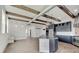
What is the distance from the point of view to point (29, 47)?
150 centimetres

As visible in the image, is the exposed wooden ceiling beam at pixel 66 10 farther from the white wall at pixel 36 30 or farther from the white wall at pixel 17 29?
the white wall at pixel 17 29

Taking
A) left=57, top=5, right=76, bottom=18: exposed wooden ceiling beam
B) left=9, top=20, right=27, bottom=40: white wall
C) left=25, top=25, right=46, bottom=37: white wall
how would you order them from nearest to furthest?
left=57, top=5, right=76, bottom=18: exposed wooden ceiling beam → left=9, top=20, right=27, bottom=40: white wall → left=25, top=25, right=46, bottom=37: white wall

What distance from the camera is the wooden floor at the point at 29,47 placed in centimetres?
140

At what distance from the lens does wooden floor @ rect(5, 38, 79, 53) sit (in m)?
1.40

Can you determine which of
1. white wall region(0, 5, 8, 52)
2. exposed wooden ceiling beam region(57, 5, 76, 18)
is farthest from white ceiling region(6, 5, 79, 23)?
white wall region(0, 5, 8, 52)

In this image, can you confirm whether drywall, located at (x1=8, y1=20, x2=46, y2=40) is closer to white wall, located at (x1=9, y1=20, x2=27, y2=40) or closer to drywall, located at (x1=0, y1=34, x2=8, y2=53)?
white wall, located at (x1=9, y1=20, x2=27, y2=40)

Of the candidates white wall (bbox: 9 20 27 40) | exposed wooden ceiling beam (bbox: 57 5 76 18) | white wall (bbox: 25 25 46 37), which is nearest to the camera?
exposed wooden ceiling beam (bbox: 57 5 76 18)

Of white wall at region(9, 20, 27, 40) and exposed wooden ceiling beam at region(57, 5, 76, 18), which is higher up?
exposed wooden ceiling beam at region(57, 5, 76, 18)

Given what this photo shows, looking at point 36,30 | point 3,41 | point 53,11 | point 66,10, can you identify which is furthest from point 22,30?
point 66,10

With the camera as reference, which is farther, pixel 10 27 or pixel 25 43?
pixel 25 43

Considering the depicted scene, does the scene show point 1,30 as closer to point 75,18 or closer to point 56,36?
point 56,36

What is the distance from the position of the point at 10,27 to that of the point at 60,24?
98 centimetres
